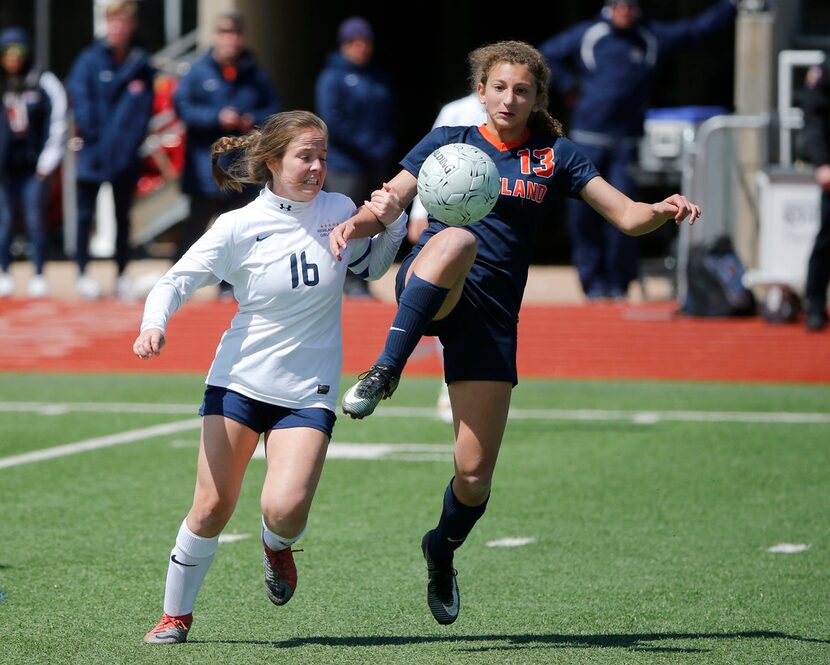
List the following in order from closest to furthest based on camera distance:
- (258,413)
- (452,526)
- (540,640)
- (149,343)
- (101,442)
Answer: (149,343)
(258,413)
(540,640)
(452,526)
(101,442)

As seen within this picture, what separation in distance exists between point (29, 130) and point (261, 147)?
10134 mm

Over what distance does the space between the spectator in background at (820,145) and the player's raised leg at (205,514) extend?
28.5 feet

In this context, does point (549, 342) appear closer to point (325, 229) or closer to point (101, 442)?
point (101, 442)

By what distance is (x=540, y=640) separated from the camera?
18.9 ft

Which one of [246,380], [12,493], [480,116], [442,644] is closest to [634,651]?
[442,644]

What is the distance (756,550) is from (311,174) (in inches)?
121

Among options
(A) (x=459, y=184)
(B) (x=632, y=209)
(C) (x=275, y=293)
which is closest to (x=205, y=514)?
(C) (x=275, y=293)

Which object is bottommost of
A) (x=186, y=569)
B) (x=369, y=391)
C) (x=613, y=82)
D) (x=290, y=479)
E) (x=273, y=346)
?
(x=186, y=569)

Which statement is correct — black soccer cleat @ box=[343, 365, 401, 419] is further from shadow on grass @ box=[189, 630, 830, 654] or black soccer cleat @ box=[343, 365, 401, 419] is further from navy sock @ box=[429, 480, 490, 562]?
shadow on grass @ box=[189, 630, 830, 654]

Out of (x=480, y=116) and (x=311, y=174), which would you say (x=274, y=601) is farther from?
(x=480, y=116)

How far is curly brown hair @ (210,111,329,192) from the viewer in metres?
5.74

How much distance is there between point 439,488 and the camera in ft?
29.8

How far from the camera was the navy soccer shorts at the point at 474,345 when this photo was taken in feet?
19.2

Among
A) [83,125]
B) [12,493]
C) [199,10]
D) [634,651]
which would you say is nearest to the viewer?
[634,651]
